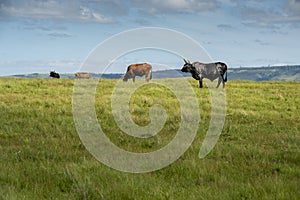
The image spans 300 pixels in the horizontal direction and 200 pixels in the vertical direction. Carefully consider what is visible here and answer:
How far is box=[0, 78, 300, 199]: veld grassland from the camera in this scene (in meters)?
6.58

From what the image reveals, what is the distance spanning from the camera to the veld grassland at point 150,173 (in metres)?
6.58

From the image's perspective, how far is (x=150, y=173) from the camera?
8070 mm

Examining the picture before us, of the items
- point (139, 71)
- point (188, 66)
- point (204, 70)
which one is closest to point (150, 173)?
point (188, 66)

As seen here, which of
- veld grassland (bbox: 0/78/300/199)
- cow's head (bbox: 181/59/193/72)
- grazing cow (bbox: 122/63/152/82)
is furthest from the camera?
grazing cow (bbox: 122/63/152/82)

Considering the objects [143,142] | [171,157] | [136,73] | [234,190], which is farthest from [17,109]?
[136,73]

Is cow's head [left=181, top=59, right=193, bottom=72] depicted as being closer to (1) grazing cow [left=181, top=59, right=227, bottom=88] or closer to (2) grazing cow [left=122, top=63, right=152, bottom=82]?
(1) grazing cow [left=181, top=59, right=227, bottom=88]

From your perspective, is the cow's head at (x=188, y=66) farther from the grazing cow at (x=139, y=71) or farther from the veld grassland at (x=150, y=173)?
the veld grassland at (x=150, y=173)

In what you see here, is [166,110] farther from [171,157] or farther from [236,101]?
[171,157]

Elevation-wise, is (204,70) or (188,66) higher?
(188,66)

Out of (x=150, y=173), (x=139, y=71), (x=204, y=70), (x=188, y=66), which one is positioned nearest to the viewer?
(x=150, y=173)

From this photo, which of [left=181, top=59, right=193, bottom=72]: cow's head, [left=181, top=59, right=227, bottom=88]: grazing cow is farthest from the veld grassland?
[left=181, top=59, right=193, bottom=72]: cow's head

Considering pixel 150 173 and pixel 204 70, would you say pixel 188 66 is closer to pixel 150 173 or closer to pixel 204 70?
pixel 204 70

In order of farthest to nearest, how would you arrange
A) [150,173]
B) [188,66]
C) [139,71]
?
[139,71], [188,66], [150,173]

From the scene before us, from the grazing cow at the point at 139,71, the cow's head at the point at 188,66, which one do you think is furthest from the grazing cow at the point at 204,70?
the grazing cow at the point at 139,71
